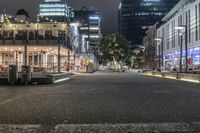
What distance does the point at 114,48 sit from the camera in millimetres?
115250

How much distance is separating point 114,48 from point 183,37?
23727mm

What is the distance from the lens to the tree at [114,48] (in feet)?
376

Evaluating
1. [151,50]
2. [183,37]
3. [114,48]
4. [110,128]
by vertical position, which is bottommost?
[110,128]

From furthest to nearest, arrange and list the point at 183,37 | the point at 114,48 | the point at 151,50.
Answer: the point at 151,50, the point at 114,48, the point at 183,37

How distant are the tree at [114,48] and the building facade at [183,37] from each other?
40.0ft

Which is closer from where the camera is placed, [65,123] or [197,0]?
[65,123]

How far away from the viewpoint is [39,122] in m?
10.3

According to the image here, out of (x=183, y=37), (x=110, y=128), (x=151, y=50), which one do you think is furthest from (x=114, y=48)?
(x=110, y=128)

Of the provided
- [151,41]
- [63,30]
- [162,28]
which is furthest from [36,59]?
[151,41]

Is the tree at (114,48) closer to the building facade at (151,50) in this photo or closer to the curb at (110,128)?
the building facade at (151,50)

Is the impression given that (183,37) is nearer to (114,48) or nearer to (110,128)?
(114,48)

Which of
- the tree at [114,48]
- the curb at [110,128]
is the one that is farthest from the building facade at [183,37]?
the curb at [110,128]

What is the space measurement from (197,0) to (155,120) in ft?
261

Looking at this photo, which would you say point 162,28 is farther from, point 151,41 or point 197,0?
point 197,0
